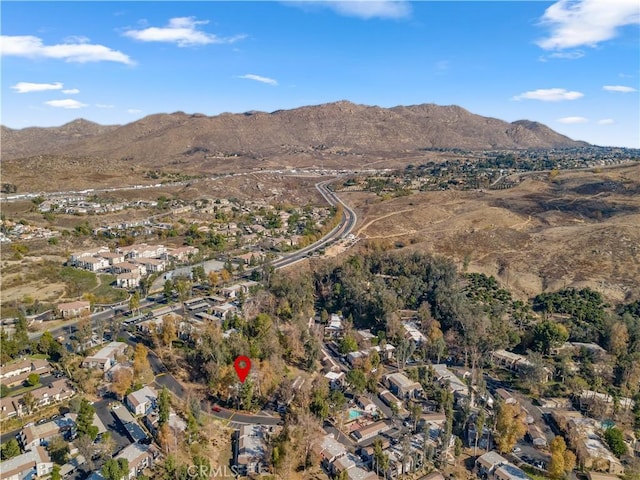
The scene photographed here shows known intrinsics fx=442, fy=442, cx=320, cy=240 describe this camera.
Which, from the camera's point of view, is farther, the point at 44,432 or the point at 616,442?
the point at 616,442

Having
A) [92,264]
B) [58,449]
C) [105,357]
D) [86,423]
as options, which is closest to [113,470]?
[86,423]

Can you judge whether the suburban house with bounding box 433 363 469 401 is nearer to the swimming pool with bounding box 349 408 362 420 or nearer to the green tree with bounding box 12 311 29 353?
the swimming pool with bounding box 349 408 362 420

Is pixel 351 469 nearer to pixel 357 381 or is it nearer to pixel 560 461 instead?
pixel 357 381

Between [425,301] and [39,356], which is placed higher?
[425,301]

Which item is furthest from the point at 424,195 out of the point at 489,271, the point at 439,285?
the point at 439,285

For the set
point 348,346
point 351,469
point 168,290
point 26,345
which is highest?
point 168,290

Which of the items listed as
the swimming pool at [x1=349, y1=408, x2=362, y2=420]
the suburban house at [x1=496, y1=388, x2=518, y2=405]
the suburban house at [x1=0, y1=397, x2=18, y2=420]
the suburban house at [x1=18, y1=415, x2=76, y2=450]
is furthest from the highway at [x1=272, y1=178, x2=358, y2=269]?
the suburban house at [x1=0, y1=397, x2=18, y2=420]
